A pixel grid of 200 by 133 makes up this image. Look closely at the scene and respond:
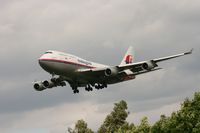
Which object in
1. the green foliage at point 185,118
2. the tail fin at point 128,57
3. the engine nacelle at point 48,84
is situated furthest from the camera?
the tail fin at point 128,57

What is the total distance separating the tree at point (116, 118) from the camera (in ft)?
517

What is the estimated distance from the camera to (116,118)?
158 metres

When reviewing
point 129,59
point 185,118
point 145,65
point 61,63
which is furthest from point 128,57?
point 185,118

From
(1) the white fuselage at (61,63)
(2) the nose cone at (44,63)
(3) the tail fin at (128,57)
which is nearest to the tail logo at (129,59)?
(3) the tail fin at (128,57)

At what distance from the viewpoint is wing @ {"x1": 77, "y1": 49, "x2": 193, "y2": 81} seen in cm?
11044

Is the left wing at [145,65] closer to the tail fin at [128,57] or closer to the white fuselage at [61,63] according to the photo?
the white fuselage at [61,63]

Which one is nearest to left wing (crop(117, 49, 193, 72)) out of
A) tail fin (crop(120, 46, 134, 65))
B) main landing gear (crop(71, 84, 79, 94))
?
main landing gear (crop(71, 84, 79, 94))

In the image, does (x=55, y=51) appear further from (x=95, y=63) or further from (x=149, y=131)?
(x=149, y=131)

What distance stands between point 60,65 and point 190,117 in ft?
85.6

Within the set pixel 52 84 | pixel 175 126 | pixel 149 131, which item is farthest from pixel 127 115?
pixel 175 126

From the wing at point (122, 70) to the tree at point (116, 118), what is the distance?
4281cm

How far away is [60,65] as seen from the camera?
108 metres

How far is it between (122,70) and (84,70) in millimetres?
7679

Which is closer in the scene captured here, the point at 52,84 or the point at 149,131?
Result: the point at 149,131
